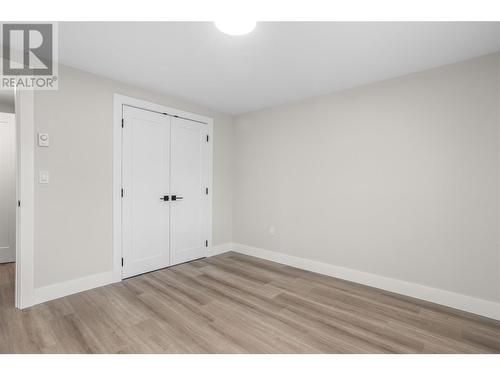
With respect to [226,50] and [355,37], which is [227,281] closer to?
[226,50]

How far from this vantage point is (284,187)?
384cm

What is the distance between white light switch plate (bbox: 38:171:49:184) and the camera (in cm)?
243

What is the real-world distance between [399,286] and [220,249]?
2739mm

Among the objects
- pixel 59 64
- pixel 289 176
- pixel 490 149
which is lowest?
pixel 289 176

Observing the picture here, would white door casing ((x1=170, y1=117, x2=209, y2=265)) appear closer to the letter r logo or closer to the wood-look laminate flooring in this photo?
the wood-look laminate flooring

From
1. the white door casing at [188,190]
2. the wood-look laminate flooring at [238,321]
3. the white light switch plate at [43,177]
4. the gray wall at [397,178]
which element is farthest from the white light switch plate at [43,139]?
the gray wall at [397,178]

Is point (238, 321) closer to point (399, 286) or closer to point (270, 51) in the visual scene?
point (399, 286)

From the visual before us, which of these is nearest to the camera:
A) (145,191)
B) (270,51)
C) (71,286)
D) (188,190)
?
(270,51)

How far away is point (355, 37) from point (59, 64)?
296 cm

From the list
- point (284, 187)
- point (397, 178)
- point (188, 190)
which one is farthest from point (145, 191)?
point (397, 178)

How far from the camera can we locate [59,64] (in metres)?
2.55

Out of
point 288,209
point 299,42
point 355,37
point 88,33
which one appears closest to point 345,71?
point 355,37

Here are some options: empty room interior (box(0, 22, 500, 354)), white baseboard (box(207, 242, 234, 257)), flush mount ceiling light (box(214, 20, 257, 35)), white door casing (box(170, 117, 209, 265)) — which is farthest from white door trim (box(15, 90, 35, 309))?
white baseboard (box(207, 242, 234, 257))
